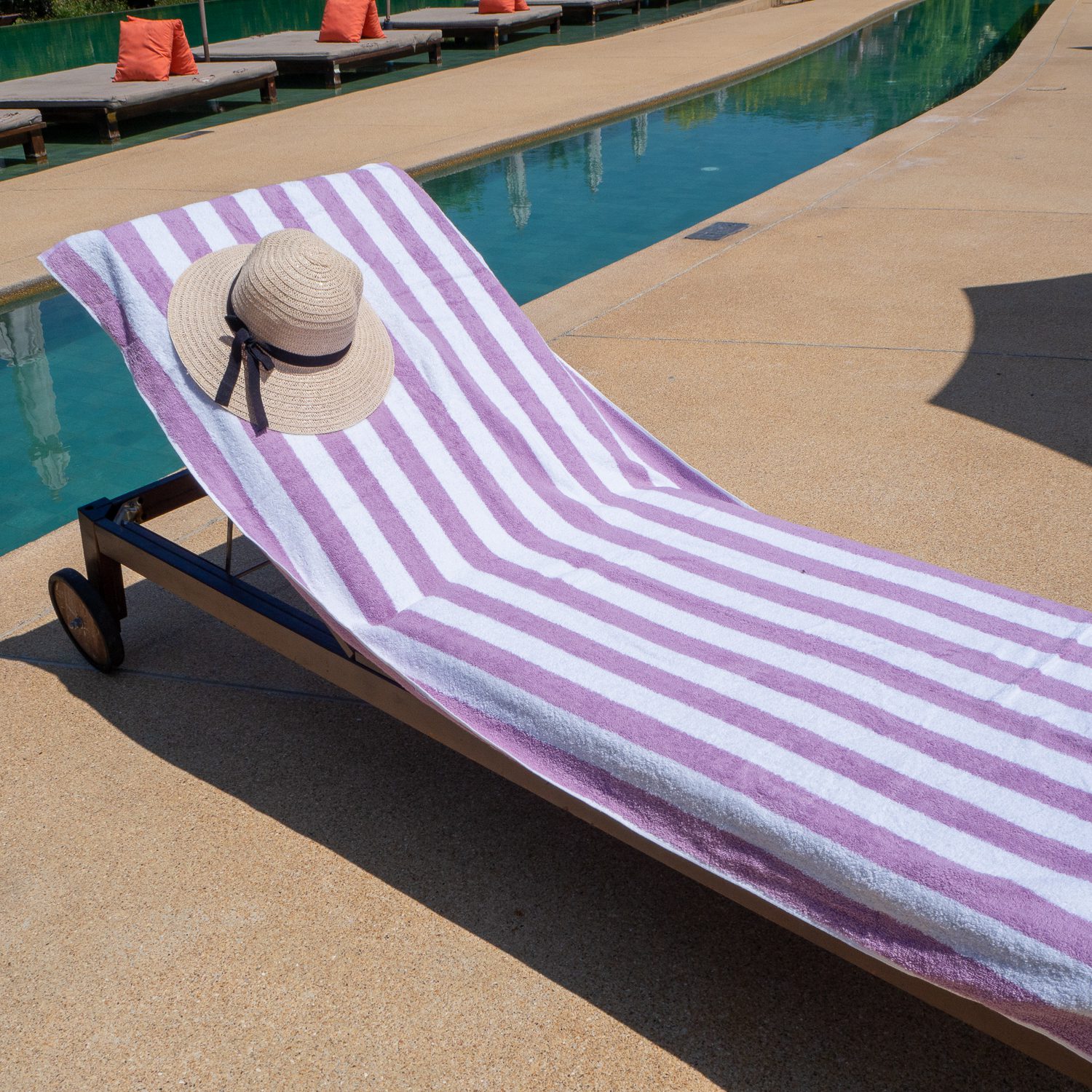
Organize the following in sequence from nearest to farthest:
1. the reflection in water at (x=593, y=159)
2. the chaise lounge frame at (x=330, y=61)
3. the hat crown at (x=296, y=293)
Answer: the hat crown at (x=296, y=293)
the reflection in water at (x=593, y=159)
the chaise lounge frame at (x=330, y=61)

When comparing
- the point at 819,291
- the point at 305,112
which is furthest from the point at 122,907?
the point at 305,112

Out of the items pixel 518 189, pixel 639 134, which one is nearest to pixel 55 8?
pixel 639 134

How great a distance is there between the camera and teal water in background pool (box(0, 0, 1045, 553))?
4707 mm

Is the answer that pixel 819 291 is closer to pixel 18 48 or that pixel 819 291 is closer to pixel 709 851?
pixel 709 851

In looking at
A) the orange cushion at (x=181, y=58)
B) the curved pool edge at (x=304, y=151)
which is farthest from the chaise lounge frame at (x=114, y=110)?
the curved pool edge at (x=304, y=151)

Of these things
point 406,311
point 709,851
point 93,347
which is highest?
point 406,311

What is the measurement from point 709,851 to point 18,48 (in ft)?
67.8

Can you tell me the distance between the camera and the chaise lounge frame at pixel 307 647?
1.64 meters

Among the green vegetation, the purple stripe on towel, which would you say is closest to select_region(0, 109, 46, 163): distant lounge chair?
the purple stripe on towel

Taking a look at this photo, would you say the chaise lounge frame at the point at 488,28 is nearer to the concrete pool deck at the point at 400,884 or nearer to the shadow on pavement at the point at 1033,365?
the shadow on pavement at the point at 1033,365

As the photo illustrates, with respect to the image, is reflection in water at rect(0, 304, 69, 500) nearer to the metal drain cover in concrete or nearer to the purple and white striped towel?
the purple and white striped towel

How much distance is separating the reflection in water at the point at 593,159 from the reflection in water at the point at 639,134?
29cm

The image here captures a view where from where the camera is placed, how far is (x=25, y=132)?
970 cm

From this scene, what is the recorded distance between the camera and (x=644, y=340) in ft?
16.5
